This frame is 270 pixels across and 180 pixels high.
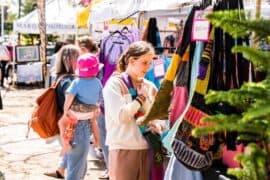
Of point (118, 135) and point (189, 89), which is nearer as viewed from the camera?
point (189, 89)

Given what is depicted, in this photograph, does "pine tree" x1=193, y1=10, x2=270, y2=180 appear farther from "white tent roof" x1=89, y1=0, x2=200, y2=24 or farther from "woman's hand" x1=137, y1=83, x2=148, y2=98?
"white tent roof" x1=89, y1=0, x2=200, y2=24

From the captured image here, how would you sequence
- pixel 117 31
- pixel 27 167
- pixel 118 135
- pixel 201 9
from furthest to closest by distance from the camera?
pixel 27 167 → pixel 117 31 → pixel 118 135 → pixel 201 9

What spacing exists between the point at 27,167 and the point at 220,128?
18.7ft

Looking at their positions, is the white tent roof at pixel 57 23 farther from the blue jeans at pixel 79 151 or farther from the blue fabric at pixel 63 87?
the blue jeans at pixel 79 151

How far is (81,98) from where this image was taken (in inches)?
191

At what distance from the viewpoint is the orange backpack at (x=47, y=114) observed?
16.8 ft

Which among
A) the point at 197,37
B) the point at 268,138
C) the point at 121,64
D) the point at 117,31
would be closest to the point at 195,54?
the point at 197,37

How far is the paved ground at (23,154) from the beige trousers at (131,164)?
2.54m

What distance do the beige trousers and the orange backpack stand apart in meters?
1.56

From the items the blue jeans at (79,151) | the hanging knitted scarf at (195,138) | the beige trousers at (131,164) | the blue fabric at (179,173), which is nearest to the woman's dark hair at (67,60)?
the blue jeans at (79,151)

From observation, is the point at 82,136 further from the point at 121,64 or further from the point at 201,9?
the point at 201,9

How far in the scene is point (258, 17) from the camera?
55.7 inches

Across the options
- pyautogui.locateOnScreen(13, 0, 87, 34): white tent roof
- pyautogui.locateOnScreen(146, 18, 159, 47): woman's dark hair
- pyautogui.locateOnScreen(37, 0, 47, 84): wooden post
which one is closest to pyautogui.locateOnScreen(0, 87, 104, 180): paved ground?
pyautogui.locateOnScreen(146, 18, 159, 47): woman's dark hair

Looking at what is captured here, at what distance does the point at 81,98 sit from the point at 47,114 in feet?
1.65
